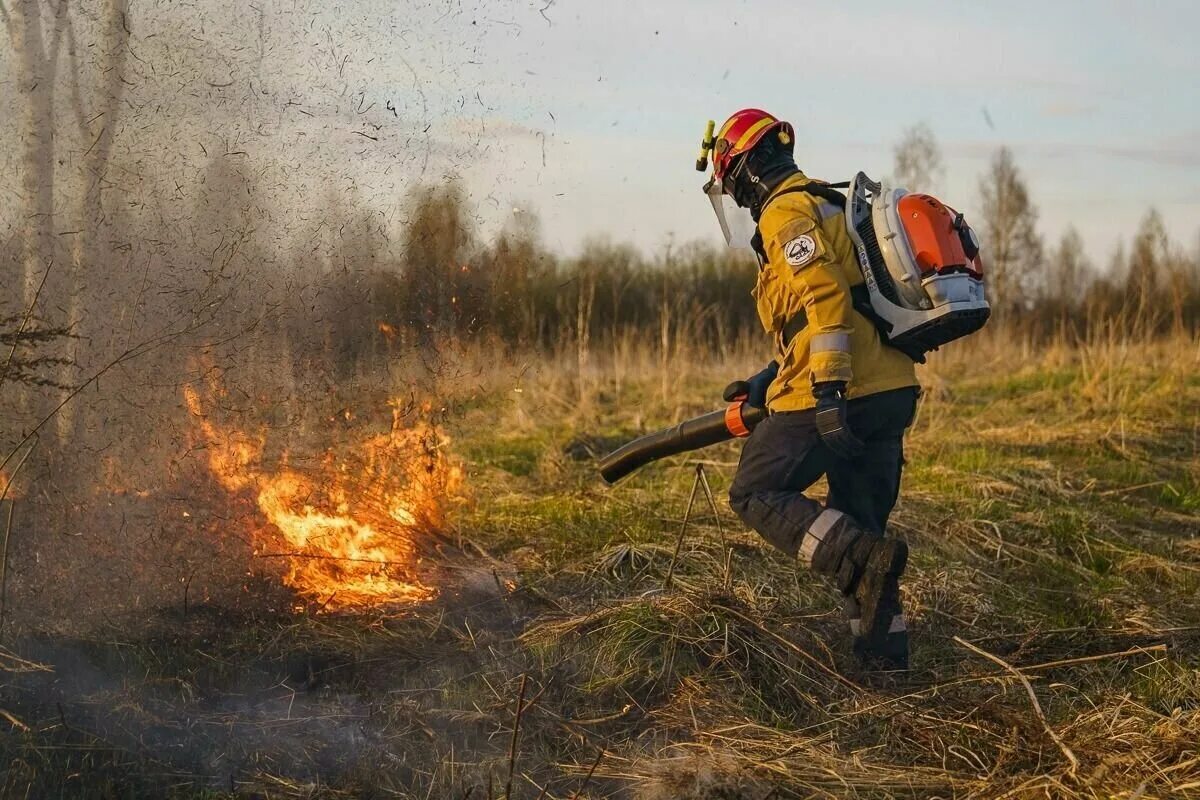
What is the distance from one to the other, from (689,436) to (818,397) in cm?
80

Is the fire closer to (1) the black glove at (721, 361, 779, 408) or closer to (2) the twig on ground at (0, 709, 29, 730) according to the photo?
(2) the twig on ground at (0, 709, 29, 730)

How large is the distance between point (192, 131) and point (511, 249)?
157cm

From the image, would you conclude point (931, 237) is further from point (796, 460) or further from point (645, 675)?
point (645, 675)

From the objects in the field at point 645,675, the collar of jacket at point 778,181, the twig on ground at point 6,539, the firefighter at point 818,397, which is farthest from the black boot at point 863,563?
the twig on ground at point 6,539

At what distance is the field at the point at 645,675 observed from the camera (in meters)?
3.47

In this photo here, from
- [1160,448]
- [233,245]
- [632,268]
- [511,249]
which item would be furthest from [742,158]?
[632,268]

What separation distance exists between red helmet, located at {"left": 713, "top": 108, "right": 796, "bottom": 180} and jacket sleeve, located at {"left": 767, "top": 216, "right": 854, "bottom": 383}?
45 centimetres

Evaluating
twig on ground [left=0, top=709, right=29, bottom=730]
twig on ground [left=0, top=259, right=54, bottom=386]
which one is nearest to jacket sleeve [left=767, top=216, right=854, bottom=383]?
twig on ground [left=0, top=259, right=54, bottom=386]

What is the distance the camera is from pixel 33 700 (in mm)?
3930

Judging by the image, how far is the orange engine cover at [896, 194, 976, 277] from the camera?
13.6 feet

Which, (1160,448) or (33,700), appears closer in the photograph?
(33,700)

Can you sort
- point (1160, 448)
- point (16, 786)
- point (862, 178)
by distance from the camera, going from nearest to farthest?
point (16, 786) → point (862, 178) → point (1160, 448)

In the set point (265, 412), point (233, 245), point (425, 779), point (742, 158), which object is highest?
point (742, 158)

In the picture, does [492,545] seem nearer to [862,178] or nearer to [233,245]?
[233,245]
